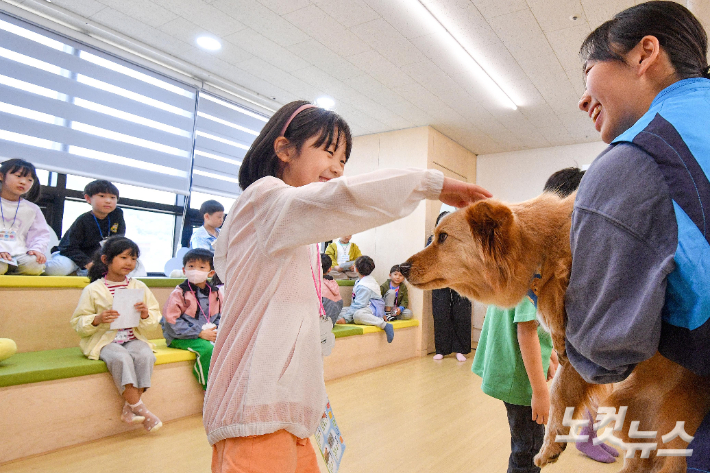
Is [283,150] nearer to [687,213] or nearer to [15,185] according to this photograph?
[687,213]

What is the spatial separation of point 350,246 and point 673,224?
7036 mm

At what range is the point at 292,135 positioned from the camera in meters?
1.13

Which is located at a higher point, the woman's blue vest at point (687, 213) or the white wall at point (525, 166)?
the white wall at point (525, 166)

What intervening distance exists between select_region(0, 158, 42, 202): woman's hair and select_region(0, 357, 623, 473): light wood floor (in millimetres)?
2151

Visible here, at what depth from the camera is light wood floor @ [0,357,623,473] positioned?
2691 mm

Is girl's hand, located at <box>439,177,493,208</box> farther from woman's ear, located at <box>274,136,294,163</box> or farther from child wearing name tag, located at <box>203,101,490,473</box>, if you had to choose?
woman's ear, located at <box>274,136,294,163</box>

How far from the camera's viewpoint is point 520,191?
8.33m

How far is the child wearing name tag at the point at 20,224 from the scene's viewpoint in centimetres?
355

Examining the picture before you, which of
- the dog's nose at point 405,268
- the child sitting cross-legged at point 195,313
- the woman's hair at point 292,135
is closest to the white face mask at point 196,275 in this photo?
the child sitting cross-legged at point 195,313

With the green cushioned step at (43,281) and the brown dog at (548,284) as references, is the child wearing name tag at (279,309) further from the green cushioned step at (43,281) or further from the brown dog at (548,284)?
the green cushioned step at (43,281)

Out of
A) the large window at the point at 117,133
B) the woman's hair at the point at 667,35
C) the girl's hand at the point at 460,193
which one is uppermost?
the large window at the point at 117,133

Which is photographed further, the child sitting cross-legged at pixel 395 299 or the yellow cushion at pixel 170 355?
the child sitting cross-legged at pixel 395 299

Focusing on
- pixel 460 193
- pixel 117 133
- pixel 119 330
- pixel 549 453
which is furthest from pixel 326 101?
pixel 549 453

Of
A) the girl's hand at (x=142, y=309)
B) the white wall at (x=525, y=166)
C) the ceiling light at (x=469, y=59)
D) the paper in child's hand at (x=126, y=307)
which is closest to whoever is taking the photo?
the paper in child's hand at (x=126, y=307)
